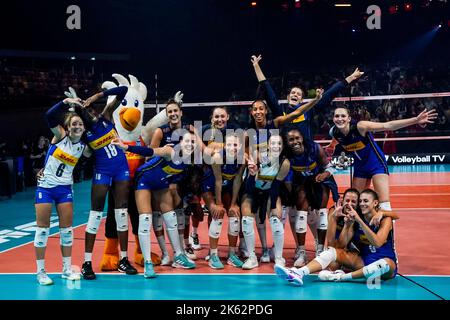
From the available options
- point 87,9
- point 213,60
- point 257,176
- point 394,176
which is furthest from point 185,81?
point 257,176

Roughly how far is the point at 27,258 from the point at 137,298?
2264 mm

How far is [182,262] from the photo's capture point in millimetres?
5973

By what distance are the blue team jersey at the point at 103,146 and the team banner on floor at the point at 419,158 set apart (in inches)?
461

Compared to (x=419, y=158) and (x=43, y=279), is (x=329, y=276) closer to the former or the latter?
(x=43, y=279)

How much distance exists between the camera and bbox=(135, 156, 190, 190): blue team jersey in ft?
19.1

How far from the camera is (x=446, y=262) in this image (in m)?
5.96

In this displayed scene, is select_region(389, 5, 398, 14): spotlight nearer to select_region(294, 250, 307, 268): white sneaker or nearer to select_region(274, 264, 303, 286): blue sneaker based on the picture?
select_region(294, 250, 307, 268): white sneaker

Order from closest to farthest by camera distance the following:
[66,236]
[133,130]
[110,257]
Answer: [66,236], [110,257], [133,130]

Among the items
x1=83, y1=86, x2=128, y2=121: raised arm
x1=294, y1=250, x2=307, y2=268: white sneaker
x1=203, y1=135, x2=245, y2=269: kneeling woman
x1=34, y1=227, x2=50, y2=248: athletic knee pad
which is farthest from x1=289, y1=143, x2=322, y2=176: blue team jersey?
x1=34, y1=227, x2=50, y2=248: athletic knee pad

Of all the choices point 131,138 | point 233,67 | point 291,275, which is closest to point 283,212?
point 291,275

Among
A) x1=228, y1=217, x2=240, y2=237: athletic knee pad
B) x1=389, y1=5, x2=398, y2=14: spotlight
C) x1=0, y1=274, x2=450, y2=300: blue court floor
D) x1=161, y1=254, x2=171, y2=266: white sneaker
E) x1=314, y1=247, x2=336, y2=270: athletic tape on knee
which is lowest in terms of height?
x1=0, y1=274, x2=450, y2=300: blue court floor

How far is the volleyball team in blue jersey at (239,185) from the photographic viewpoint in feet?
17.4

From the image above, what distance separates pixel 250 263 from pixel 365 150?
1.68 m

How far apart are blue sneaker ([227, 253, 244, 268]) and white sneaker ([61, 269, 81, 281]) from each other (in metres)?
1.58
